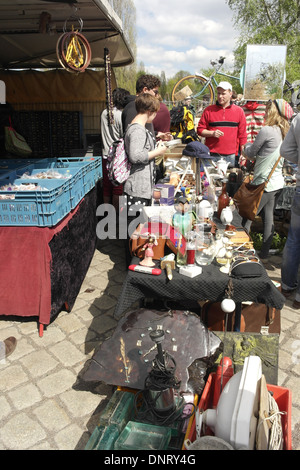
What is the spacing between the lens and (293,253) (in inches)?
139

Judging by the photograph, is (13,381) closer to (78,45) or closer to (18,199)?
(18,199)

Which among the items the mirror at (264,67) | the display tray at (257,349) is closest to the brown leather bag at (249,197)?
the display tray at (257,349)

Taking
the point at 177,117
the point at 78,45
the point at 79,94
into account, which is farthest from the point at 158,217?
the point at 79,94

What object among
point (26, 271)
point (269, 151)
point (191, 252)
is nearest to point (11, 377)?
point (26, 271)

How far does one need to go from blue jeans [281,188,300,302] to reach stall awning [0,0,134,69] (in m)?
2.72

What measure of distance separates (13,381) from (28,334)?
60 centimetres

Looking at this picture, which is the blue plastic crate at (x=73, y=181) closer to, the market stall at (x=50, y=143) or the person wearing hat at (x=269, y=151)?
the market stall at (x=50, y=143)

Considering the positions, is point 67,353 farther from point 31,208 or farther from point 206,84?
point 206,84

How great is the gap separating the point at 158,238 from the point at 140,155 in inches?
36.0

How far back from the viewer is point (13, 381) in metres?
2.58

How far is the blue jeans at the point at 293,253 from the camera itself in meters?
3.41

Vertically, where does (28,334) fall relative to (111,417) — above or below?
below

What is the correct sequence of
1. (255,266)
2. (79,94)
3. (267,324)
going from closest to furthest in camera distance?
1. (255,266)
2. (267,324)
3. (79,94)

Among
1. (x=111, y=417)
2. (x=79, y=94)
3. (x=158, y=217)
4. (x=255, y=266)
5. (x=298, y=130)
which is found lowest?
(x=111, y=417)
